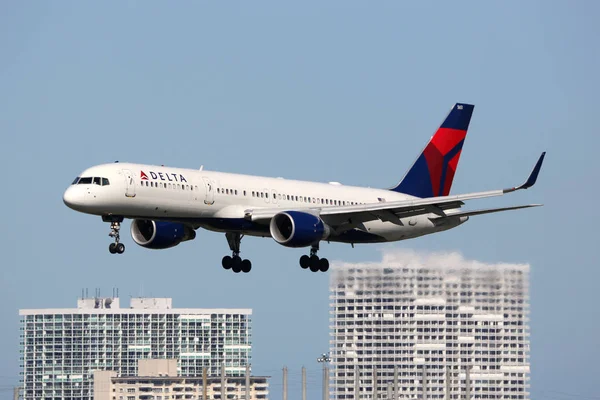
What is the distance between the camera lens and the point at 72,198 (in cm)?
5709

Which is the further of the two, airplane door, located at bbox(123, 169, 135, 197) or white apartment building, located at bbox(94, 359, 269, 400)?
white apartment building, located at bbox(94, 359, 269, 400)

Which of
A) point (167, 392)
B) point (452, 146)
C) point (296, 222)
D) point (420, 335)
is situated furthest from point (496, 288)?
point (167, 392)

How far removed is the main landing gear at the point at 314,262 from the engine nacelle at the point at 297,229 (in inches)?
135

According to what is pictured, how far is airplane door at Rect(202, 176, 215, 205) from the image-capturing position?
197 ft

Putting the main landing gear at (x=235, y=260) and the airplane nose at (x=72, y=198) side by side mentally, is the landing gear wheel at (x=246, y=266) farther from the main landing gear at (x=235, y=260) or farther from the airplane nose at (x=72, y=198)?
the airplane nose at (x=72, y=198)

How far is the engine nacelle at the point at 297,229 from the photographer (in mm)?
60938

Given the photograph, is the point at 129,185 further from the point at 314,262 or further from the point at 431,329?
the point at 431,329

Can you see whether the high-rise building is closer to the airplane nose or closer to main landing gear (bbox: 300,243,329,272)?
main landing gear (bbox: 300,243,329,272)

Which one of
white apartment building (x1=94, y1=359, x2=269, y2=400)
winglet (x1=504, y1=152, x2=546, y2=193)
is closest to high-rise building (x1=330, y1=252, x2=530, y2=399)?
winglet (x1=504, y1=152, x2=546, y2=193)

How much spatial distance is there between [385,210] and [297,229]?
14.3 feet

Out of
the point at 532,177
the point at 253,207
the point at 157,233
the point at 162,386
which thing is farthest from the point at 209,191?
the point at 162,386

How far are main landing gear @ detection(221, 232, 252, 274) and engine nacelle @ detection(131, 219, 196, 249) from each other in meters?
2.52

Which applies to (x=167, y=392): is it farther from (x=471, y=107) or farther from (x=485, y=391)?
(x=471, y=107)

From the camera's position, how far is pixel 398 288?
89500 millimetres
